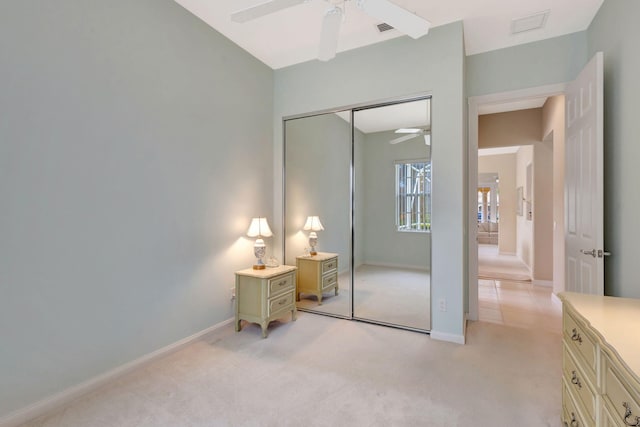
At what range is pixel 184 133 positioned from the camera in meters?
2.59

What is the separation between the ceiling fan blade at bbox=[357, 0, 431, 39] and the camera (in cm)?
168

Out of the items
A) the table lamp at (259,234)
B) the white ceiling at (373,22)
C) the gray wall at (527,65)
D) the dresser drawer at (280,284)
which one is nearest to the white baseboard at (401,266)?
the dresser drawer at (280,284)

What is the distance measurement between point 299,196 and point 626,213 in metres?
2.76

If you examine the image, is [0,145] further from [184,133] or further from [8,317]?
[184,133]

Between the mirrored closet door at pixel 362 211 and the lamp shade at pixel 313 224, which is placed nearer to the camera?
the mirrored closet door at pixel 362 211

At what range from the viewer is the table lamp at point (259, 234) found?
3.04 meters

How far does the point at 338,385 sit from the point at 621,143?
8.29ft

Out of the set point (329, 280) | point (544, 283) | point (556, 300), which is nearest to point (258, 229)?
point (329, 280)

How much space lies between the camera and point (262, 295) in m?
2.83

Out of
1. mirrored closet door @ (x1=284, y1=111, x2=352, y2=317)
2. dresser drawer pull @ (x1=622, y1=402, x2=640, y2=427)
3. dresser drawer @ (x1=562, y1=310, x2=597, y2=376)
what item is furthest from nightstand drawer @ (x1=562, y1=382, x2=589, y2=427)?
mirrored closet door @ (x1=284, y1=111, x2=352, y2=317)

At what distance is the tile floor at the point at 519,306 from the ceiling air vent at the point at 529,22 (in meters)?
2.83

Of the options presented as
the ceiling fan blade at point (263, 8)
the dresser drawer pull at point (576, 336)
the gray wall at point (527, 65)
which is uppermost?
the gray wall at point (527, 65)

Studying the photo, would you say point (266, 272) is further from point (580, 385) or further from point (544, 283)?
point (544, 283)

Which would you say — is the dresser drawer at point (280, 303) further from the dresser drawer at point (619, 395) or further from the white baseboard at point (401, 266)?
the dresser drawer at point (619, 395)
